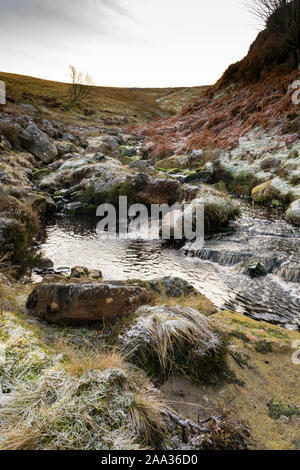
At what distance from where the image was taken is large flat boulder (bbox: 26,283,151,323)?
Answer: 3.49 metres

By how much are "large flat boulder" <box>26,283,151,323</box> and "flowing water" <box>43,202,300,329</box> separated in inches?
111

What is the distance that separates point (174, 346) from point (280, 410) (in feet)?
3.65

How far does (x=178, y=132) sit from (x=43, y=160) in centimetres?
1187

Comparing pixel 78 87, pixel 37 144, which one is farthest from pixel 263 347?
pixel 78 87

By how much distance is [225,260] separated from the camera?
7887mm

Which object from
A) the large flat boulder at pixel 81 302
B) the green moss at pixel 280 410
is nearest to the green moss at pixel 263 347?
the green moss at pixel 280 410

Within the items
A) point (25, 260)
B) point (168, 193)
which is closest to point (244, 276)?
point (25, 260)

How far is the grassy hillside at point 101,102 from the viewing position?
139 feet

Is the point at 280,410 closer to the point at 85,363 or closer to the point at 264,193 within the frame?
the point at 85,363

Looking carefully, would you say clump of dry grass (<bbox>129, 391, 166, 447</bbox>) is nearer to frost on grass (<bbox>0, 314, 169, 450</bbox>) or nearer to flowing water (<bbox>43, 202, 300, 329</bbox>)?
frost on grass (<bbox>0, 314, 169, 450</bbox>)

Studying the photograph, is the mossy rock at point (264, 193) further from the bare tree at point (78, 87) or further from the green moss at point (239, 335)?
the bare tree at point (78, 87)

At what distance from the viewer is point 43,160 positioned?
61.4ft

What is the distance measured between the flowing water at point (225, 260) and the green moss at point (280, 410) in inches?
103
